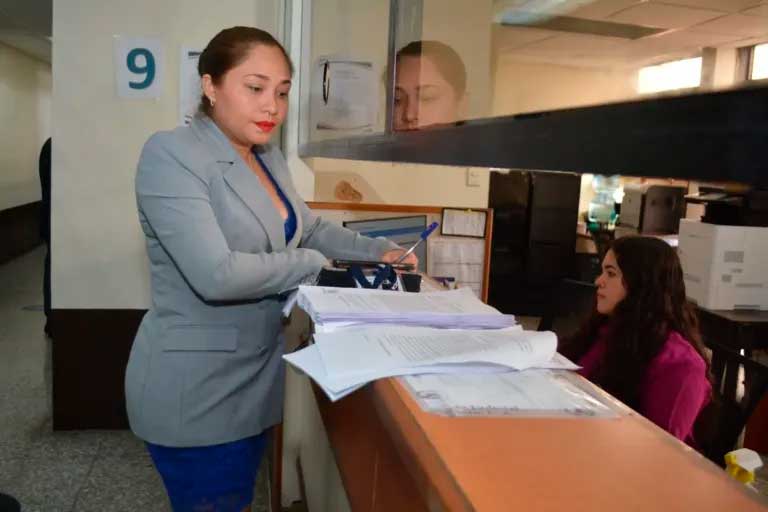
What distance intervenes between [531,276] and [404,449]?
5.55 meters

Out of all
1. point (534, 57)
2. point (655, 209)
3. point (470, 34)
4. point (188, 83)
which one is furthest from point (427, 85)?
point (655, 209)

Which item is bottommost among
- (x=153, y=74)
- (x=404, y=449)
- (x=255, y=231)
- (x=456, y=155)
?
(x=404, y=449)

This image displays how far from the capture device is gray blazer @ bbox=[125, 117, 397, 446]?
1237mm

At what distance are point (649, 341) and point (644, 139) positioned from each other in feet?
4.38

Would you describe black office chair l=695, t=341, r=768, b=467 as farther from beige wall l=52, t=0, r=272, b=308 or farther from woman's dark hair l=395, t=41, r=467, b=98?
beige wall l=52, t=0, r=272, b=308

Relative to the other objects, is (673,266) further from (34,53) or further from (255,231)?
(34,53)

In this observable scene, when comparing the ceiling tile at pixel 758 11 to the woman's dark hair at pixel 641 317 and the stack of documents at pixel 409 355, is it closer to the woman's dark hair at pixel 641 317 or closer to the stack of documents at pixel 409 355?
the stack of documents at pixel 409 355

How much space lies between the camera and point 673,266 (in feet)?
5.94

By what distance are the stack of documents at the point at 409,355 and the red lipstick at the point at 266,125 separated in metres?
0.64

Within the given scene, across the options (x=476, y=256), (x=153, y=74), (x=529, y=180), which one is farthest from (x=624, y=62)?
(x=529, y=180)

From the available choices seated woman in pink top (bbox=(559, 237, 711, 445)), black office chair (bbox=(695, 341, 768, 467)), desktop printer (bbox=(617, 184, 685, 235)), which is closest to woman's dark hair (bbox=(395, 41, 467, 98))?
seated woman in pink top (bbox=(559, 237, 711, 445))

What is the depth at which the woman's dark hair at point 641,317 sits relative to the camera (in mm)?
1696

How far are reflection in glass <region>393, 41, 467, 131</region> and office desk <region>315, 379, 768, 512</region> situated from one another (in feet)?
2.20

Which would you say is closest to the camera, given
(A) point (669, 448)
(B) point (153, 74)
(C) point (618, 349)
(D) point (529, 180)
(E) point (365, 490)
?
(A) point (669, 448)
